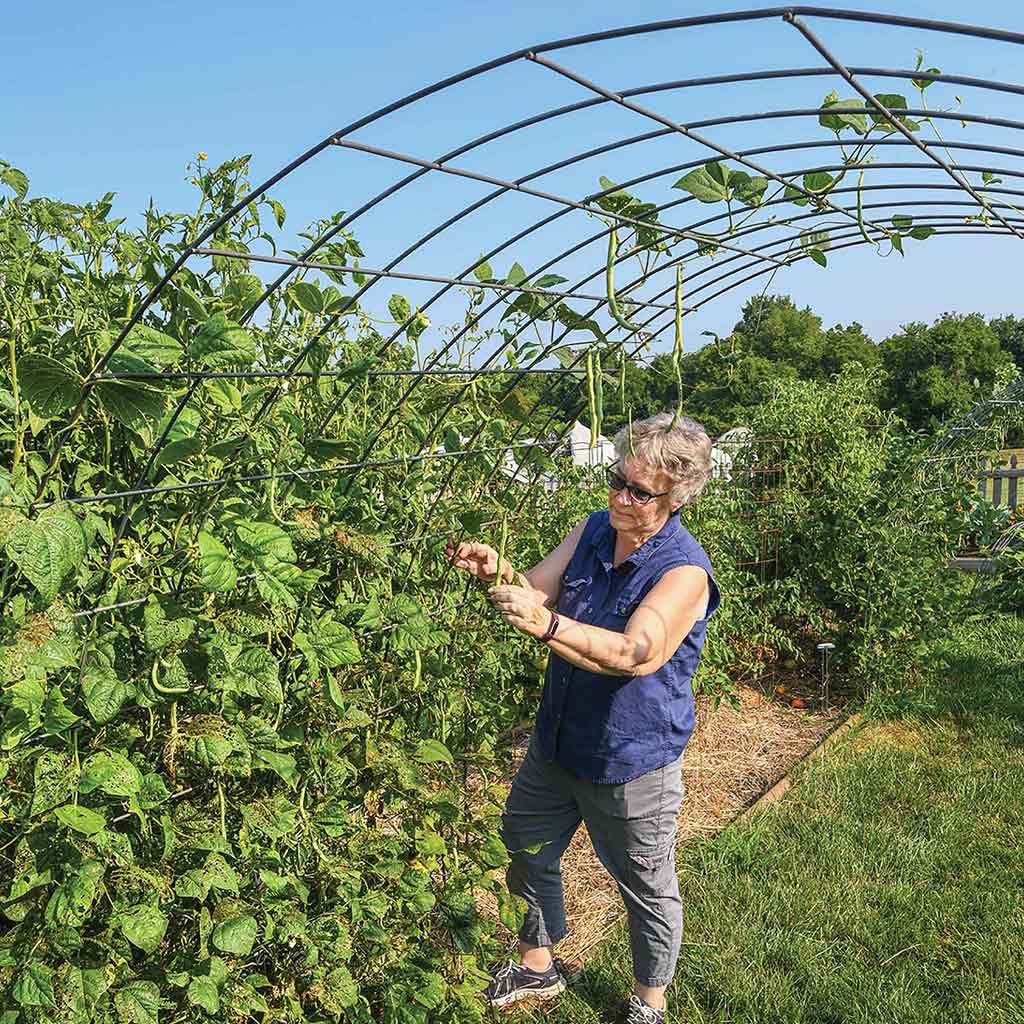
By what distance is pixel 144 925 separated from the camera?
142 centimetres

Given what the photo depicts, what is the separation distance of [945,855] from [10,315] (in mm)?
3637

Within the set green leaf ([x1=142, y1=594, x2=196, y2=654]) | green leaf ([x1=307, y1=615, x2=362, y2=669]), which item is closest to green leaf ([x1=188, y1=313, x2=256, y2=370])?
green leaf ([x1=142, y1=594, x2=196, y2=654])

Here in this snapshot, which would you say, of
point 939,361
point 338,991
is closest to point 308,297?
point 338,991

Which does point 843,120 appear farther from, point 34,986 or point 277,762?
point 34,986

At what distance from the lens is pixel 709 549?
4.87 metres

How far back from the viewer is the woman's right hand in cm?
229

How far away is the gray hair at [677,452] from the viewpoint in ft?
7.68

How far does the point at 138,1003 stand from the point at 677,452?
5.34ft

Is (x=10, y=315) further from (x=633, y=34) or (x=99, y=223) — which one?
(x=633, y=34)

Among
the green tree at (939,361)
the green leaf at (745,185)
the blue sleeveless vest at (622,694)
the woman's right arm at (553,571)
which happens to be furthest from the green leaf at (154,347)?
the green tree at (939,361)

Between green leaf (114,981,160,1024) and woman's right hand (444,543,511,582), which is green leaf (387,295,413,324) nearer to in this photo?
woman's right hand (444,543,511,582)

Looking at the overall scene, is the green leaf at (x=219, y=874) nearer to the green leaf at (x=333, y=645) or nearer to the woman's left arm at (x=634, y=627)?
the green leaf at (x=333, y=645)

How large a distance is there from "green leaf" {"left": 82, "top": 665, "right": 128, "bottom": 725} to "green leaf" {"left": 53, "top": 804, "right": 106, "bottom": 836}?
12 centimetres

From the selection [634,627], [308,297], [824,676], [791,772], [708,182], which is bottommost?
[791,772]
